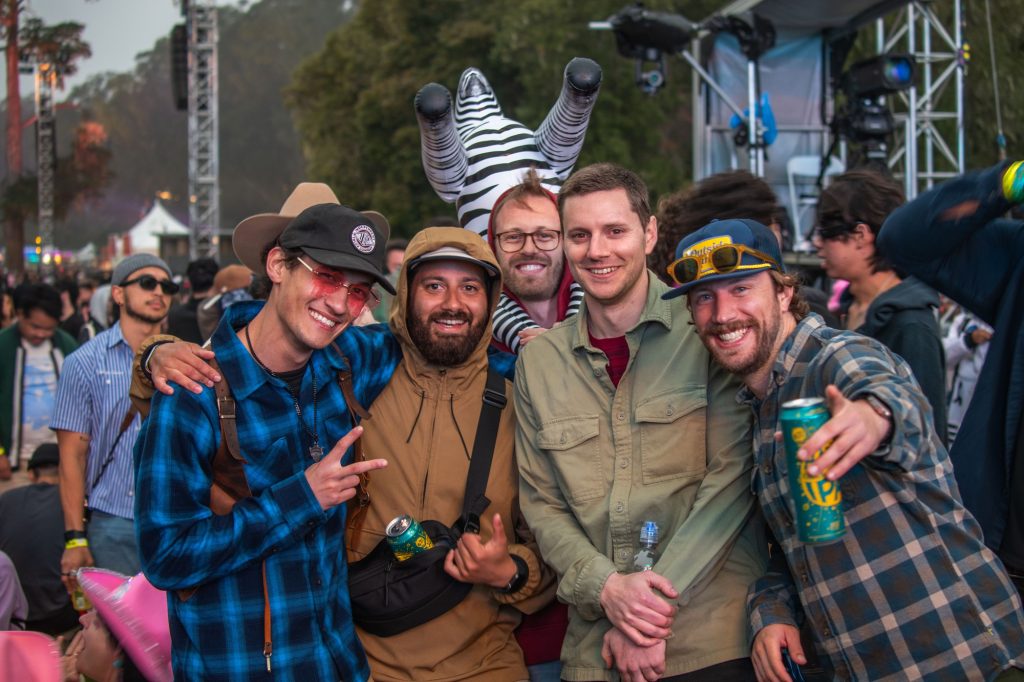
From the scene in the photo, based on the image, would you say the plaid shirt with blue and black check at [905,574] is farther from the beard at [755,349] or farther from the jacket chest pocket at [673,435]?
the jacket chest pocket at [673,435]

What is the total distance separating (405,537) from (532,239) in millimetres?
1445

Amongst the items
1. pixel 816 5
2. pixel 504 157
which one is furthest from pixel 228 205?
pixel 504 157

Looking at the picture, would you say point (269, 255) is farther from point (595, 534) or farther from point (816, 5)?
point (816, 5)

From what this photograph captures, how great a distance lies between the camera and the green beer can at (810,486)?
2.07 m

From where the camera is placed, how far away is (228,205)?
95.3 meters

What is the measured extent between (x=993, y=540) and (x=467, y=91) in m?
3.23

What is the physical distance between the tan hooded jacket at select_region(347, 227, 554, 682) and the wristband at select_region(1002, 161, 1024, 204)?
1585mm

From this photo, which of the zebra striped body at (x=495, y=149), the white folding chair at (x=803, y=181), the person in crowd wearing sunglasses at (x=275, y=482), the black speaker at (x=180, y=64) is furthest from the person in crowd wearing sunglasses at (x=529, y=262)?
the black speaker at (x=180, y=64)

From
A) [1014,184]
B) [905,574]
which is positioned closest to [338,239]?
[905,574]

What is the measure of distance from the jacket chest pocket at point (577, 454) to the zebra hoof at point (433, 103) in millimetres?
1626

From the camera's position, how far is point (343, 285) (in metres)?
2.83

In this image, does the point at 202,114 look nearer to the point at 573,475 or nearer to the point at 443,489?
the point at 443,489

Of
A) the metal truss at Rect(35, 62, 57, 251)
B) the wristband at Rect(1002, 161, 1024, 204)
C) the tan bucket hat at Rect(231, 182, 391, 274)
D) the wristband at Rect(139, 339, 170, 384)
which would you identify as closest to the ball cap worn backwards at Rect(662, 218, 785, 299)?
the wristband at Rect(1002, 161, 1024, 204)

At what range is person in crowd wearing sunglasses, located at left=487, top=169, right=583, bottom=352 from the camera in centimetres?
381
